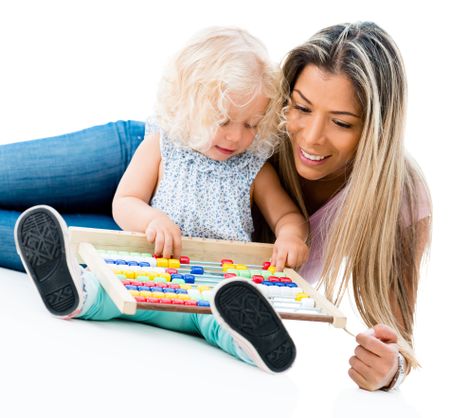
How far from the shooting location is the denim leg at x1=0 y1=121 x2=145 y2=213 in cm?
221

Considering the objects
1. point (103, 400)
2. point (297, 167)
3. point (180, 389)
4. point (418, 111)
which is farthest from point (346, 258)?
point (418, 111)

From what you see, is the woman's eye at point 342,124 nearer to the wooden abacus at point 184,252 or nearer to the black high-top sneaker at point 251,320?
the wooden abacus at point 184,252

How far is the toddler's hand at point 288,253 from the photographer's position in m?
1.88

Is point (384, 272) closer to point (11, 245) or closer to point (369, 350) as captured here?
point (369, 350)

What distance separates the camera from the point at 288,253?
6.19 feet

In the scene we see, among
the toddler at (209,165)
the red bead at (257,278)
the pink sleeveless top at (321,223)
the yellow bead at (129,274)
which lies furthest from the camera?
the pink sleeveless top at (321,223)

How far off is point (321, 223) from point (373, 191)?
22 cm

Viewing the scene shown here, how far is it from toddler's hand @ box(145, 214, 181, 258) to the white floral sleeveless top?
17 centimetres

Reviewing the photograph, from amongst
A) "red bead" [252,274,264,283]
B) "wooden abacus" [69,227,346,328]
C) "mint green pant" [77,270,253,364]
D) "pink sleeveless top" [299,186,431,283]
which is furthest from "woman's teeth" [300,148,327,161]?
"mint green pant" [77,270,253,364]

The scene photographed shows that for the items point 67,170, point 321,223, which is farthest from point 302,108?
point 67,170

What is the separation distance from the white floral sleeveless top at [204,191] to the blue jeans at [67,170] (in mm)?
219

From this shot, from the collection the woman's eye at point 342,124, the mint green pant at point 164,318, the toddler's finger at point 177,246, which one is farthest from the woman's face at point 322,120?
the mint green pant at point 164,318

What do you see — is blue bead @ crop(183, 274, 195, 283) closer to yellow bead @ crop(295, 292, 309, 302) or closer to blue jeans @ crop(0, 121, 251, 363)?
yellow bead @ crop(295, 292, 309, 302)

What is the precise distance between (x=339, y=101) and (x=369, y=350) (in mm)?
558
